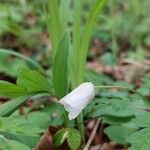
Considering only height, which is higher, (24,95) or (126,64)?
(24,95)

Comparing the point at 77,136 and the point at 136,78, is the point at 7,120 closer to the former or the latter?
the point at 77,136

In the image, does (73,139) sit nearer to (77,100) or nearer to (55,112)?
(77,100)

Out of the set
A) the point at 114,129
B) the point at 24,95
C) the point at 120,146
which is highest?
the point at 24,95

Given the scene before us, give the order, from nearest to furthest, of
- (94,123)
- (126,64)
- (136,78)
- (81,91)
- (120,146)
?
(81,91)
(120,146)
(94,123)
(136,78)
(126,64)

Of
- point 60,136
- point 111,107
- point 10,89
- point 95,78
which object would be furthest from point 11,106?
point 95,78

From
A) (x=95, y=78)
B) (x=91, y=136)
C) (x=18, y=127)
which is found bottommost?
(x=91, y=136)

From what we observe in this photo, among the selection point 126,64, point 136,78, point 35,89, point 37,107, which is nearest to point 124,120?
point 35,89
